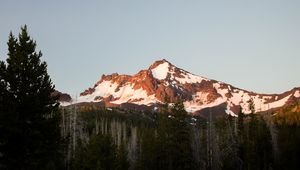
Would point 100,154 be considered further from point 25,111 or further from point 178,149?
point 178,149

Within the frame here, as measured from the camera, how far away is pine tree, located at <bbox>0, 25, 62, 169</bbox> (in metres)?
24.0

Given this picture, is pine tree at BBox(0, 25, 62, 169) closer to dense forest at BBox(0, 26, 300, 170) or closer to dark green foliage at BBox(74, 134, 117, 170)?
dense forest at BBox(0, 26, 300, 170)

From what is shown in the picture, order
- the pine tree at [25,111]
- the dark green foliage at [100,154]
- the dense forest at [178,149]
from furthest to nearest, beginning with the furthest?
the dense forest at [178,149], the dark green foliage at [100,154], the pine tree at [25,111]

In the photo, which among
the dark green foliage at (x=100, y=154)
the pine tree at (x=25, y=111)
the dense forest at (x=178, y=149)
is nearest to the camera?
the pine tree at (x=25, y=111)

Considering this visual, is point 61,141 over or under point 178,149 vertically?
over

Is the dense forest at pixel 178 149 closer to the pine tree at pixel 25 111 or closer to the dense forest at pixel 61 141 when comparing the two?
the dense forest at pixel 61 141

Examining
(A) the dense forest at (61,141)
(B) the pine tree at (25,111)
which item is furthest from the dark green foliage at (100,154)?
(B) the pine tree at (25,111)

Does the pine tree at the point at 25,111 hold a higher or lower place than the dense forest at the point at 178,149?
higher

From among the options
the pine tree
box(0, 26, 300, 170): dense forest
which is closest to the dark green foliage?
box(0, 26, 300, 170): dense forest

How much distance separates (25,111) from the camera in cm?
2481

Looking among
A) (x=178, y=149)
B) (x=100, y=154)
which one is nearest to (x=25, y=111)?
(x=100, y=154)

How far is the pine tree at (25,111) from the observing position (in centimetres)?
2405

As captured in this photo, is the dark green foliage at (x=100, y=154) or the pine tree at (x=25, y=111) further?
the dark green foliage at (x=100, y=154)

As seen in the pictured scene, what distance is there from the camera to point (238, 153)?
279 ft
